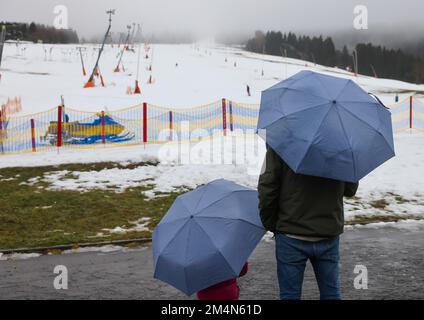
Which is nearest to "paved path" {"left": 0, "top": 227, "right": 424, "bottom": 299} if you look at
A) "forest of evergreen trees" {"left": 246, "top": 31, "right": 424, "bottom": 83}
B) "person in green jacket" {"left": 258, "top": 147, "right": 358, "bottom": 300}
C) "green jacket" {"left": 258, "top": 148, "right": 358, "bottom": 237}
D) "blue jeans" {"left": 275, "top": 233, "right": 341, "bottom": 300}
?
"blue jeans" {"left": 275, "top": 233, "right": 341, "bottom": 300}

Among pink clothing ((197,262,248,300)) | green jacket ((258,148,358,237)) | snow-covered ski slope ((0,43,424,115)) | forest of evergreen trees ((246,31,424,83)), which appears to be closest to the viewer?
green jacket ((258,148,358,237))

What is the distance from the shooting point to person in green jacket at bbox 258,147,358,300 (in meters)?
3.46

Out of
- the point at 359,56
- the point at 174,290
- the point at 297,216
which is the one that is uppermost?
the point at 359,56

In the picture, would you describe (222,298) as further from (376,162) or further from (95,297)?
(95,297)

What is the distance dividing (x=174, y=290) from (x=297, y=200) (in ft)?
9.26

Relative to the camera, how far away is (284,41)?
575 feet

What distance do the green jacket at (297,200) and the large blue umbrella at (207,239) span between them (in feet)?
0.75

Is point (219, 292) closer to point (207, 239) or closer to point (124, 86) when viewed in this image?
point (207, 239)

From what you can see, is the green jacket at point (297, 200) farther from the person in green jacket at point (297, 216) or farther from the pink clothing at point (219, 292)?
the pink clothing at point (219, 292)

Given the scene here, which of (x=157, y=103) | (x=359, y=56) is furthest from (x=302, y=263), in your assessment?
(x=359, y=56)

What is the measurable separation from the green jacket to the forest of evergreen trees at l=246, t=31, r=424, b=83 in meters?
121

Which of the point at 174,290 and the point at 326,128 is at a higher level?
the point at 326,128

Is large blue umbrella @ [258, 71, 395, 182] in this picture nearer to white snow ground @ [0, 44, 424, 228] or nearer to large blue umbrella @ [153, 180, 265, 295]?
large blue umbrella @ [153, 180, 265, 295]

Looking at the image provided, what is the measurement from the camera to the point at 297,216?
3.50 m
